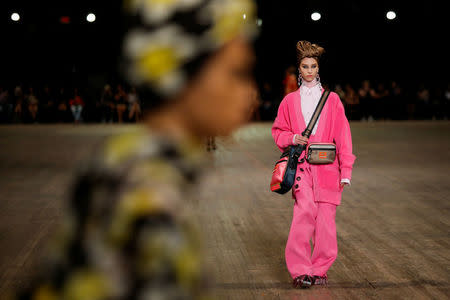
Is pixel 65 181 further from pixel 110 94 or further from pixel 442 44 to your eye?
pixel 442 44

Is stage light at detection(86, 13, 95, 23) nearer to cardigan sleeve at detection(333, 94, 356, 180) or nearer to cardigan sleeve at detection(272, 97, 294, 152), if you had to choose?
cardigan sleeve at detection(272, 97, 294, 152)

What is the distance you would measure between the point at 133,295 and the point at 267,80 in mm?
34429

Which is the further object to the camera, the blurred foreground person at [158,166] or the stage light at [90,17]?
the stage light at [90,17]

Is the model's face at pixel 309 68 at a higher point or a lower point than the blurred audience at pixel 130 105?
higher

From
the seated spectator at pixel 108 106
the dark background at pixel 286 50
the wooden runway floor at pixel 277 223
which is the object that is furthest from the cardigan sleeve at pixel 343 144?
the dark background at pixel 286 50

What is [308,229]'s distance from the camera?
5.38m

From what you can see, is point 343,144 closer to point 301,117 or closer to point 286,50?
point 301,117

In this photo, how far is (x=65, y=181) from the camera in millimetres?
11562

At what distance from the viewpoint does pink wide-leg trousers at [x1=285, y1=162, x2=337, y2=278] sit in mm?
5371

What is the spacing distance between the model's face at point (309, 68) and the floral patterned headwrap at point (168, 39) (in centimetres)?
393

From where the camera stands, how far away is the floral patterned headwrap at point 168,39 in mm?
1544

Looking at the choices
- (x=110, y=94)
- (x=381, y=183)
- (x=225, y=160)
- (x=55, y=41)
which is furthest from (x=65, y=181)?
(x=55, y=41)

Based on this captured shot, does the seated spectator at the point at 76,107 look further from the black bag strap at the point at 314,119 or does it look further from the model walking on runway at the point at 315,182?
the black bag strap at the point at 314,119

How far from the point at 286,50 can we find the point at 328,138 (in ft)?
98.3
